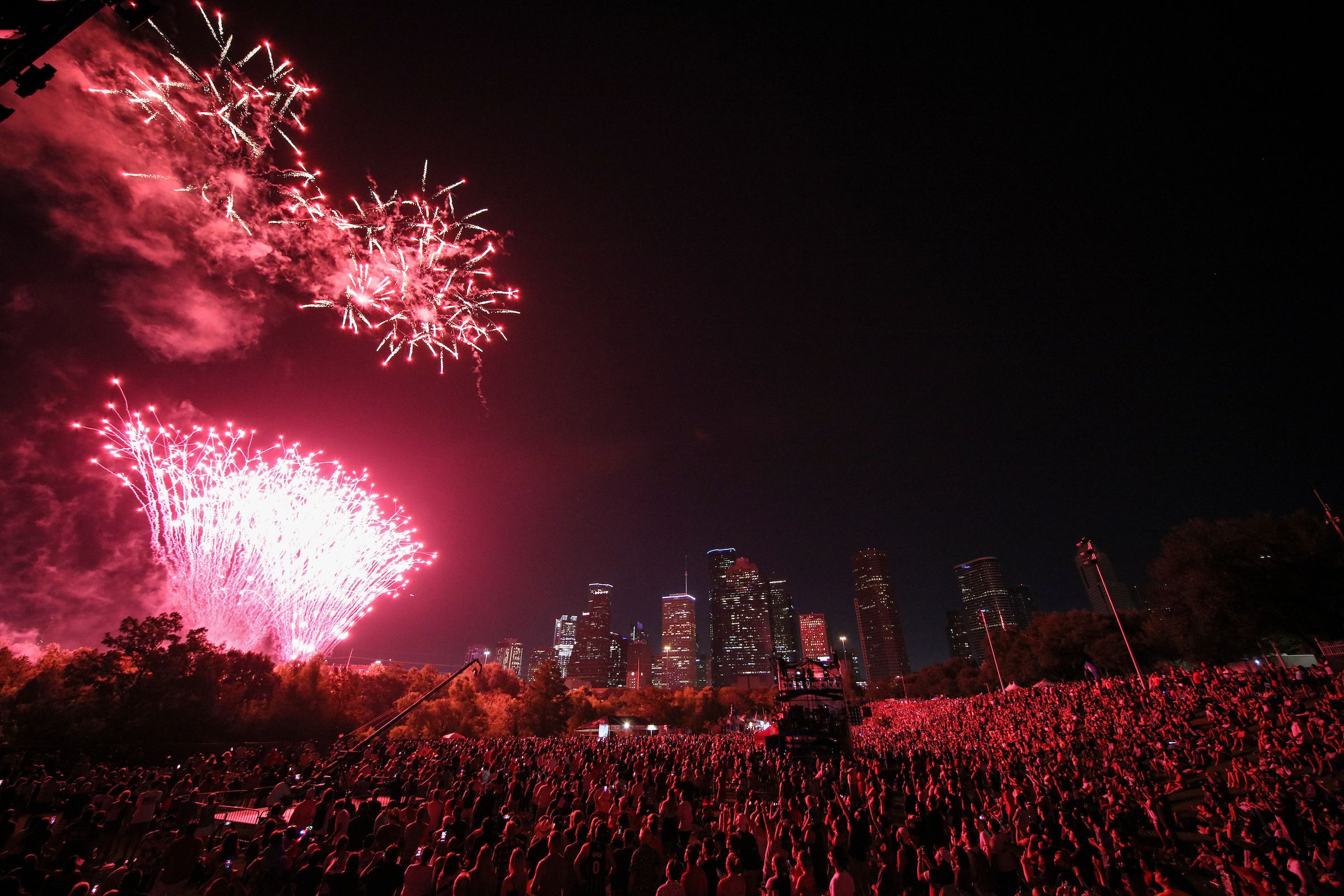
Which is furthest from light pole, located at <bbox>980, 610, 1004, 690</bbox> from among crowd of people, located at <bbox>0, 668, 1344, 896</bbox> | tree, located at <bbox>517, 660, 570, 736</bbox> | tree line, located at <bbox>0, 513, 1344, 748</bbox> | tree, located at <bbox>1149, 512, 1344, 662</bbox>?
tree, located at <bbox>517, 660, 570, 736</bbox>

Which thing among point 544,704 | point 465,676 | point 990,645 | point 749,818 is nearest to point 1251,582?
point 990,645

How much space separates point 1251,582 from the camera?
34500 mm

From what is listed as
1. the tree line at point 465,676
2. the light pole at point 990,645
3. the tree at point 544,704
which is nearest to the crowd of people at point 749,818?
the tree line at point 465,676

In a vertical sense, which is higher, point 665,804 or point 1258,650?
point 1258,650

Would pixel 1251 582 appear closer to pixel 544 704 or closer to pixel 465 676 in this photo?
pixel 544 704

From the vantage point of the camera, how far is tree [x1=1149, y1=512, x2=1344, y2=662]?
3256 centimetres

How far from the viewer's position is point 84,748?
23828 millimetres

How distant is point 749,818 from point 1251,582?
4558 cm

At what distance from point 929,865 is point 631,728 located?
46.9 metres

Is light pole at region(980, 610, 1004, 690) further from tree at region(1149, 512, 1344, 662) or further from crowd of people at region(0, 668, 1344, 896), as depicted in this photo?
crowd of people at region(0, 668, 1344, 896)

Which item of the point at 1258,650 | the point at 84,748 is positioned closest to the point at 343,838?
the point at 84,748

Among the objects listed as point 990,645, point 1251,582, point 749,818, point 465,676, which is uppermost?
point 1251,582

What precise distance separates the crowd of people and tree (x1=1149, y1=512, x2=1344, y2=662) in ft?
57.8

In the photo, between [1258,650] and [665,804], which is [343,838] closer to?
[665,804]
